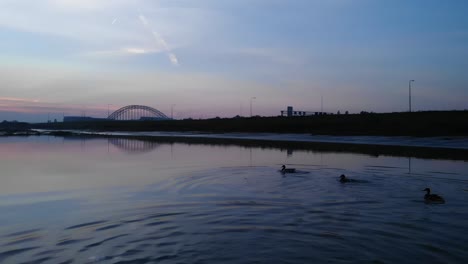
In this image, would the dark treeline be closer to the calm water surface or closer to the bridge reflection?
the bridge reflection

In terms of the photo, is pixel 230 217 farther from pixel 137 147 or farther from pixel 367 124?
pixel 367 124

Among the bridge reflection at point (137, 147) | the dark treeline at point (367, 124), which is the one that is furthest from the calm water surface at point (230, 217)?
the dark treeline at point (367, 124)

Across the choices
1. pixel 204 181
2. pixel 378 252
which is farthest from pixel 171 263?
pixel 204 181

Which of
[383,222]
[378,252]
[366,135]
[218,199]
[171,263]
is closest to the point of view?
[171,263]

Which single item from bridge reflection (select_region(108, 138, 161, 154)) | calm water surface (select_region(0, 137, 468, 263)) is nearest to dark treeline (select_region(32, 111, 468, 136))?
bridge reflection (select_region(108, 138, 161, 154))

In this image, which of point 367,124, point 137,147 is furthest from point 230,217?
point 367,124

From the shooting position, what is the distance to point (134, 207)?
11703mm

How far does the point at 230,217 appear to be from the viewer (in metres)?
10.5

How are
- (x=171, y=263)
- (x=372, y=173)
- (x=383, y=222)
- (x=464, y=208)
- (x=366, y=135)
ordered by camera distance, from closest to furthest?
(x=171, y=263) → (x=383, y=222) → (x=464, y=208) → (x=372, y=173) → (x=366, y=135)

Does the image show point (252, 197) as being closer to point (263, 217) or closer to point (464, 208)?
point (263, 217)

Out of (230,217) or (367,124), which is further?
(367,124)

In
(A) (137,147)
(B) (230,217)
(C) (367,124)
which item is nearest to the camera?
(B) (230,217)

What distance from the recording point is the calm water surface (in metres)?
7.84

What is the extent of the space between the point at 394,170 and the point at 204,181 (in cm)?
867
